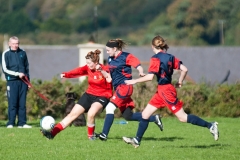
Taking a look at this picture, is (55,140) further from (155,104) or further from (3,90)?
(3,90)

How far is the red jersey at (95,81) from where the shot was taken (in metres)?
14.6

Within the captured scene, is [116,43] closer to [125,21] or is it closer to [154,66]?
[154,66]

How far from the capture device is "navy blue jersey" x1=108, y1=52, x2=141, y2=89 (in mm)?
14242

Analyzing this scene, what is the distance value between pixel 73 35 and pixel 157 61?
78.3 meters

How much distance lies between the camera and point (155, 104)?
1333 centimetres

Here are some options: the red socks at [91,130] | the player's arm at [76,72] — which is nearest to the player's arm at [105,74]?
the player's arm at [76,72]

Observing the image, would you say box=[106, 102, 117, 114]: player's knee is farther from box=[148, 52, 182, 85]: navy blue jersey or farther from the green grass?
box=[148, 52, 182, 85]: navy blue jersey

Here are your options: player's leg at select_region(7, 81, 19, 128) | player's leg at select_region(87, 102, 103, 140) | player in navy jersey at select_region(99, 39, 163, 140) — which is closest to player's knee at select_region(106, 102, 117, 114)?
player in navy jersey at select_region(99, 39, 163, 140)

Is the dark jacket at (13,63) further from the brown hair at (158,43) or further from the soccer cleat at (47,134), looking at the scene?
the brown hair at (158,43)

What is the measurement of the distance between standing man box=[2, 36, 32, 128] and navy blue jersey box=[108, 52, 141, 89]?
12.7 ft

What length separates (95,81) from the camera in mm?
14617

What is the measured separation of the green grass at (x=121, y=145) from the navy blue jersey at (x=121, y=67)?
45.8 inches

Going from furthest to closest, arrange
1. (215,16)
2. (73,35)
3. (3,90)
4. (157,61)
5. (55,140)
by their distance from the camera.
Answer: (73,35)
(215,16)
(3,90)
(55,140)
(157,61)

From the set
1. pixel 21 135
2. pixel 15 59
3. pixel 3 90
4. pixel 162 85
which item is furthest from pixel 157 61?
pixel 3 90
